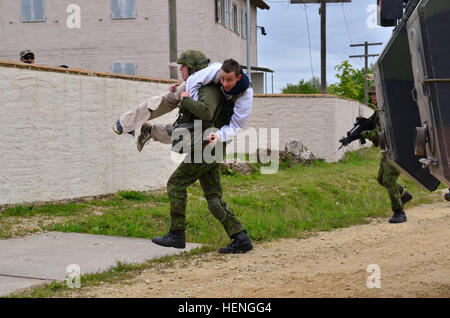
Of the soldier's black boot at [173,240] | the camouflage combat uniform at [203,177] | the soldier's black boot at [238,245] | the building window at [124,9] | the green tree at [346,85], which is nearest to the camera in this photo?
the camouflage combat uniform at [203,177]

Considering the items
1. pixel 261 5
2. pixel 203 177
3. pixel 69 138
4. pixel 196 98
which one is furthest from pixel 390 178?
pixel 261 5

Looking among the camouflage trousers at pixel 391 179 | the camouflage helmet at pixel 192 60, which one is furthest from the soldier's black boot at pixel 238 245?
the camouflage trousers at pixel 391 179

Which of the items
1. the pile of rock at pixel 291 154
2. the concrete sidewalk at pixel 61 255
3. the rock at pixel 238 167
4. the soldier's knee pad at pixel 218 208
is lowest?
the concrete sidewalk at pixel 61 255

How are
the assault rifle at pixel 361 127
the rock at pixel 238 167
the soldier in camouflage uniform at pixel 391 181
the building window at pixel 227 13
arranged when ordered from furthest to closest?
the building window at pixel 227 13
the rock at pixel 238 167
the assault rifle at pixel 361 127
the soldier in camouflage uniform at pixel 391 181

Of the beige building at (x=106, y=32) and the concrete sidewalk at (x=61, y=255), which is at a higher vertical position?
the beige building at (x=106, y=32)

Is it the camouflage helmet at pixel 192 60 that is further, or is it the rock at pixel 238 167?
the rock at pixel 238 167

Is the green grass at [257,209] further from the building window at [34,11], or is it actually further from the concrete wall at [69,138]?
the building window at [34,11]

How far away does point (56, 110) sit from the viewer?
965cm

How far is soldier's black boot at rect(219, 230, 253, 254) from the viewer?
6898mm

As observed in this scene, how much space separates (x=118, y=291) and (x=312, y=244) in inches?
126

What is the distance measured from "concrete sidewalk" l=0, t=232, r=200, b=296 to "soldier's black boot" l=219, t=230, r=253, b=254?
446mm

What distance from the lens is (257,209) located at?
10398 millimetres

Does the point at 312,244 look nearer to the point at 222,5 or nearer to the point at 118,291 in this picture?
the point at 118,291

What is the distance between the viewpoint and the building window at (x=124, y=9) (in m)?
A: 28.0
